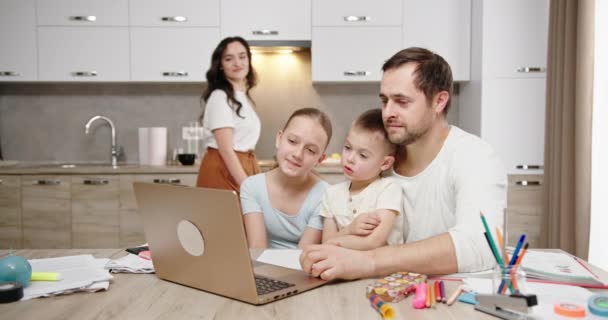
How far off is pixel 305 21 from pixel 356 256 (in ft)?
9.38

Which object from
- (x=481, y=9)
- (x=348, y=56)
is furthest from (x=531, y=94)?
(x=348, y=56)

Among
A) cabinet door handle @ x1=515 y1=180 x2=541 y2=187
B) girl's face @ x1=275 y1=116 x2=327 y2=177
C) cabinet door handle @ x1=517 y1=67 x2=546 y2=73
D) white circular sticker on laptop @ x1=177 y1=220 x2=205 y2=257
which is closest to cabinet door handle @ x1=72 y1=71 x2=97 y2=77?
girl's face @ x1=275 y1=116 x2=327 y2=177

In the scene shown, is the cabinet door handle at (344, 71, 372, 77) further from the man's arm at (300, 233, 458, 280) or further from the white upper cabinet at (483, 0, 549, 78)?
the man's arm at (300, 233, 458, 280)

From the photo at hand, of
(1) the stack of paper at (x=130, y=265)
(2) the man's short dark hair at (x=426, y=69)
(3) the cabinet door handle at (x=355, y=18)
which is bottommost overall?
(1) the stack of paper at (x=130, y=265)

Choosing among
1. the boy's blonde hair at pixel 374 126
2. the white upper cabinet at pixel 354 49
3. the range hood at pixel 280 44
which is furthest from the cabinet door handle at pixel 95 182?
the boy's blonde hair at pixel 374 126

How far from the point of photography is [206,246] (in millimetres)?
1175

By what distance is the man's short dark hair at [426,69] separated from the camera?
5.45ft

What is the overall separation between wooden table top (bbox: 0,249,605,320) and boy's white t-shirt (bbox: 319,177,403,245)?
0.40 m

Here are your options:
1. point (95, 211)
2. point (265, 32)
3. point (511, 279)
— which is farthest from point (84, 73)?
point (511, 279)

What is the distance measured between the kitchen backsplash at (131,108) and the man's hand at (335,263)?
9.98ft

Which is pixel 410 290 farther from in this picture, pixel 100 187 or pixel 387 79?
pixel 100 187

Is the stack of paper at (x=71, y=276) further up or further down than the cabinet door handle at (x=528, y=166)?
further down

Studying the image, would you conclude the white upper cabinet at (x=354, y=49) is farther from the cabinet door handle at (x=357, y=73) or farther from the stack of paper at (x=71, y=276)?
the stack of paper at (x=71, y=276)

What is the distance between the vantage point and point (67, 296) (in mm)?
1194
